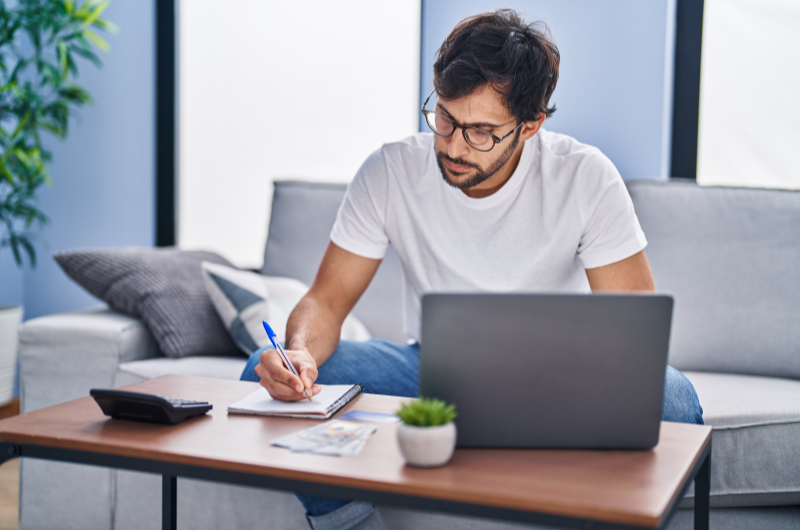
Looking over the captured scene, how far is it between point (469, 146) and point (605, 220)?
1.03 feet

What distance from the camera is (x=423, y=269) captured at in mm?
1472

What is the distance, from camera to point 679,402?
113 cm

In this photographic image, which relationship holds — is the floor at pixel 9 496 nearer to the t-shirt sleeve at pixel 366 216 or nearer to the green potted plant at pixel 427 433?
the t-shirt sleeve at pixel 366 216

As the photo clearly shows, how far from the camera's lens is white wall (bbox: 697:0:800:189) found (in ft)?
7.11

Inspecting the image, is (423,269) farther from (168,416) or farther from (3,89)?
(3,89)

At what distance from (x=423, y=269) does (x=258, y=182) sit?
1.58m

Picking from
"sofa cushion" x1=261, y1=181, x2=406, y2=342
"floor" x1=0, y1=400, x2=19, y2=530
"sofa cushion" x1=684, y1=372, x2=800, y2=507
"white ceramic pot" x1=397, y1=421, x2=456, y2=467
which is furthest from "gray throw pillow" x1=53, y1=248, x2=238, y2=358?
"sofa cushion" x1=684, y1=372, x2=800, y2=507

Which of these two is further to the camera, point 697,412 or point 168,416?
point 697,412

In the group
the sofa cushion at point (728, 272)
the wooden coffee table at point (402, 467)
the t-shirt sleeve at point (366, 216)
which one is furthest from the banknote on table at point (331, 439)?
the sofa cushion at point (728, 272)

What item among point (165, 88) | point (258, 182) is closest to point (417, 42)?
point (258, 182)

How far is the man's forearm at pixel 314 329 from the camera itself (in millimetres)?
1270

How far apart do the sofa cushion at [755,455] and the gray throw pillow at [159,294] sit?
4.05 ft

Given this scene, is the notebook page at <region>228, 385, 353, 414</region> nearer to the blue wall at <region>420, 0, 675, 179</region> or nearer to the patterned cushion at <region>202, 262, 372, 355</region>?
the patterned cushion at <region>202, 262, 372, 355</region>

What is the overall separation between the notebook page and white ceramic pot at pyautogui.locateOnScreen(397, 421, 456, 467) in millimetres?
237
